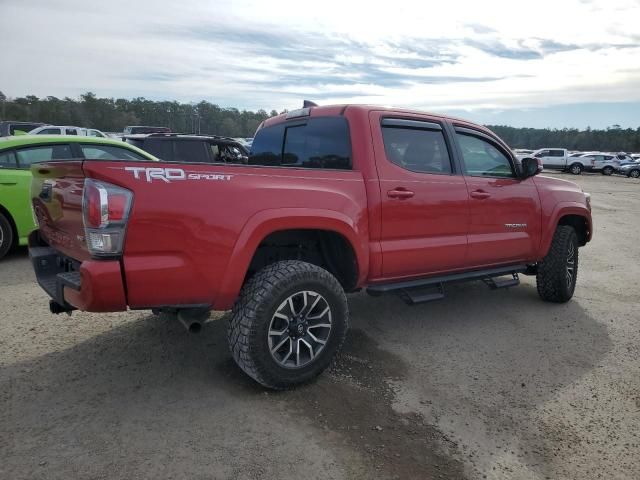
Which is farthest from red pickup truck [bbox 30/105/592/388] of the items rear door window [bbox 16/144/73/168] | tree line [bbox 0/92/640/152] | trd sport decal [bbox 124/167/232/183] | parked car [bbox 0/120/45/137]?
tree line [bbox 0/92/640/152]

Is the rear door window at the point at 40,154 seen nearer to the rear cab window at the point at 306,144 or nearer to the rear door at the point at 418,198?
the rear cab window at the point at 306,144

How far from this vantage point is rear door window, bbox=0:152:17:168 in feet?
21.5

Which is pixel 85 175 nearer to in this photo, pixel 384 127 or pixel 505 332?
pixel 384 127

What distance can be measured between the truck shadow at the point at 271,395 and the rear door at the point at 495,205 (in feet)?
2.39

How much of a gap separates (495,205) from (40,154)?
6.00m

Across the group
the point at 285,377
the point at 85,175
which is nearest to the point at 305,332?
the point at 285,377

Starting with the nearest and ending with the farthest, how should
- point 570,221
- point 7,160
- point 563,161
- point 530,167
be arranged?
point 530,167, point 570,221, point 7,160, point 563,161

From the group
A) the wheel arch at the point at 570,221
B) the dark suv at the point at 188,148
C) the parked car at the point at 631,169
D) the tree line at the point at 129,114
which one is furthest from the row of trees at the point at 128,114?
the wheel arch at the point at 570,221

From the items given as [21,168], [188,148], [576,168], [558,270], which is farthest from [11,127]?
[576,168]

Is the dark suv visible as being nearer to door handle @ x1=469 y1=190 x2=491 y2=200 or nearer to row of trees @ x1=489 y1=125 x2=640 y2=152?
door handle @ x1=469 y1=190 x2=491 y2=200

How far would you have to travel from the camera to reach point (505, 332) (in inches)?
181

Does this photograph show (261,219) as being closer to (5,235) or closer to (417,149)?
(417,149)

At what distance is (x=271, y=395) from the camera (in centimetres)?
330

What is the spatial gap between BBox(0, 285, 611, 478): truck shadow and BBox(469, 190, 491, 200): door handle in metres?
1.25
